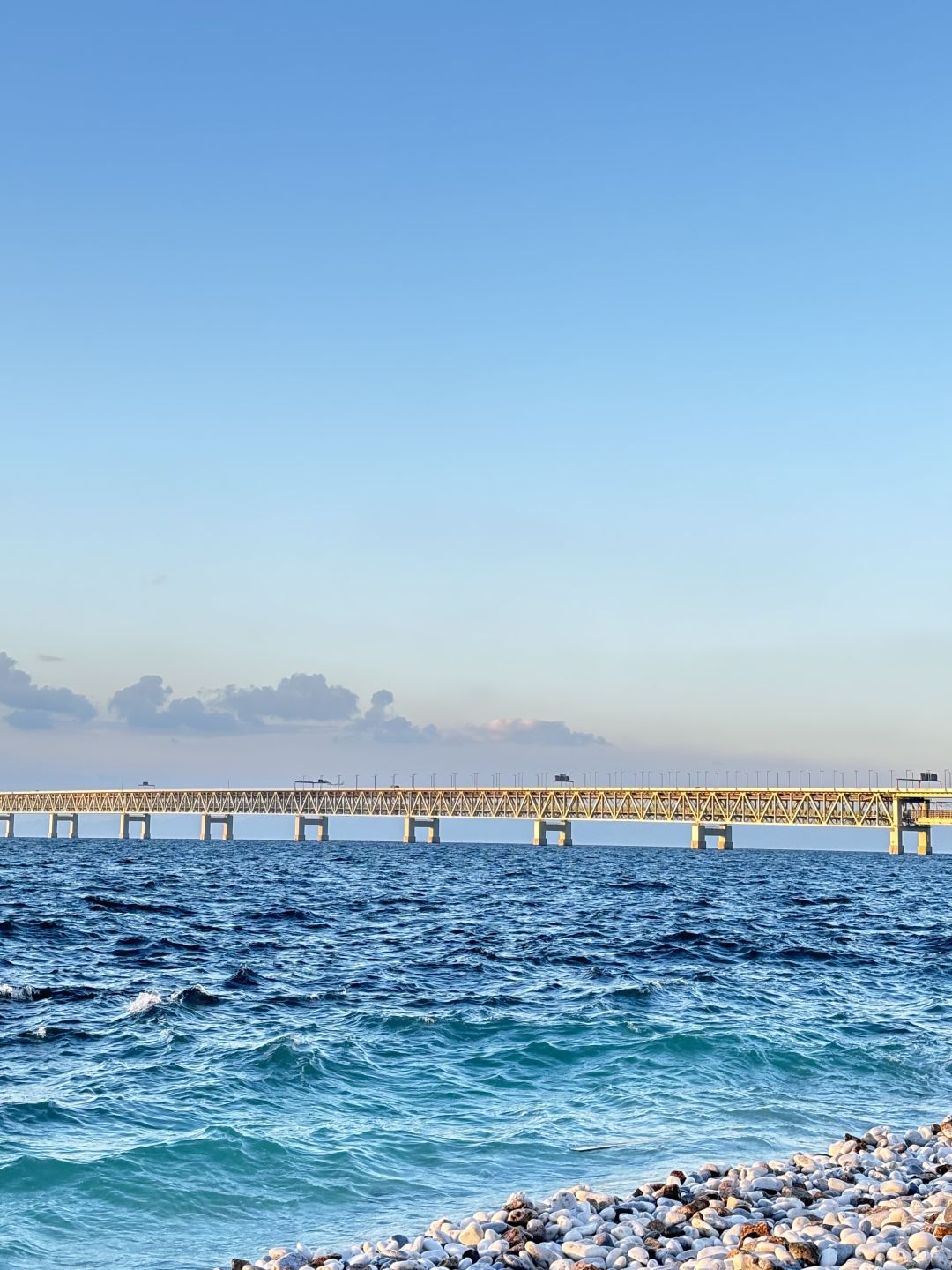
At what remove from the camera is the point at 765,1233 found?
36.3ft

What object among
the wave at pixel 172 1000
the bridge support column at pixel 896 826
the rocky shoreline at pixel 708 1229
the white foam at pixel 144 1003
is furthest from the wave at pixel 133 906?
the bridge support column at pixel 896 826

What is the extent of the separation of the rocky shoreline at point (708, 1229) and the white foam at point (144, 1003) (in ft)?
44.0

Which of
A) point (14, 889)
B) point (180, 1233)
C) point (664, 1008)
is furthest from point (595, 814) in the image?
point (180, 1233)

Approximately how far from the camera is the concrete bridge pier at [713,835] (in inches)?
7323

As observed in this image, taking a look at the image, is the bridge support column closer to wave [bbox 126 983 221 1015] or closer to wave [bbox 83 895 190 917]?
wave [bbox 83 895 190 917]

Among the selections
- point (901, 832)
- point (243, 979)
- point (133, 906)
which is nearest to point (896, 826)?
point (901, 832)

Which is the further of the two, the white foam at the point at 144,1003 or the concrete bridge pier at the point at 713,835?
the concrete bridge pier at the point at 713,835

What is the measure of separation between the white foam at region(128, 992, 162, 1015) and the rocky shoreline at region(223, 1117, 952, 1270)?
13426mm

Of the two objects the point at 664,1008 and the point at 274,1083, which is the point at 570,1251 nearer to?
the point at 274,1083

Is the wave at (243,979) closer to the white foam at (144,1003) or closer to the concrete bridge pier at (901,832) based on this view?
the white foam at (144,1003)

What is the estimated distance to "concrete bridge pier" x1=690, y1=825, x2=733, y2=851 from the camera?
610 feet

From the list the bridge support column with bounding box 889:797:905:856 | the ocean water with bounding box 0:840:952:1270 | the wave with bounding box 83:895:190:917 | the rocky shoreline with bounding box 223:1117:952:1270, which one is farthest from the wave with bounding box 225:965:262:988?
the bridge support column with bounding box 889:797:905:856

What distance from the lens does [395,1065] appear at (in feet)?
65.7

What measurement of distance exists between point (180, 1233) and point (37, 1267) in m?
1.61
